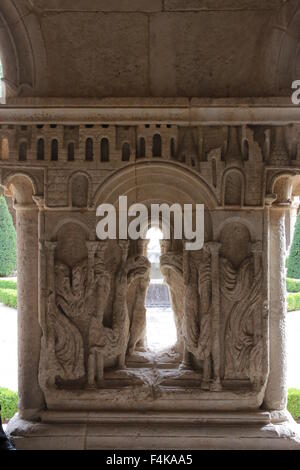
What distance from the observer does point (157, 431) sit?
13.5 ft

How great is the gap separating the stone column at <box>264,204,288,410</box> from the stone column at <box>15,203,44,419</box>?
6.01 ft

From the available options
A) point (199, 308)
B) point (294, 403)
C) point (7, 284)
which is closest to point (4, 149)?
point (199, 308)

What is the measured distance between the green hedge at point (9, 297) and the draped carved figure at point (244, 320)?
885cm

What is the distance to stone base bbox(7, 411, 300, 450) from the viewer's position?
4062 millimetres

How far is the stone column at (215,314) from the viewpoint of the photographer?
13.7 ft

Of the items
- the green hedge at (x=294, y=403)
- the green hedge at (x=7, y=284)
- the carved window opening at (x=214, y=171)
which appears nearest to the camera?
the carved window opening at (x=214, y=171)

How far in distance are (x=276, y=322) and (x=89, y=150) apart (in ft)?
6.55

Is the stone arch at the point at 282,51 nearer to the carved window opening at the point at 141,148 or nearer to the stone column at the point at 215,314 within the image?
the carved window opening at the point at 141,148

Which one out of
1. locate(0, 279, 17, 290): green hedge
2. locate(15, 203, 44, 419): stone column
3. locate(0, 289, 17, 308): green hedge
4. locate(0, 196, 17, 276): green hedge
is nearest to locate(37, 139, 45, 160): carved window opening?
locate(15, 203, 44, 419): stone column

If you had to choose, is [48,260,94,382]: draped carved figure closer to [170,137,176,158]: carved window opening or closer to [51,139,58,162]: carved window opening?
[51,139,58,162]: carved window opening

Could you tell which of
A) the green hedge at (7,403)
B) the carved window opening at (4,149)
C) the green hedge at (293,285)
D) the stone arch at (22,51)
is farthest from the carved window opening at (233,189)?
the green hedge at (293,285)

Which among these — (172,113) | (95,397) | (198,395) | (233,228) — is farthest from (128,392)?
(172,113)

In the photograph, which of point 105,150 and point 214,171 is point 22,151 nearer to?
point 105,150
